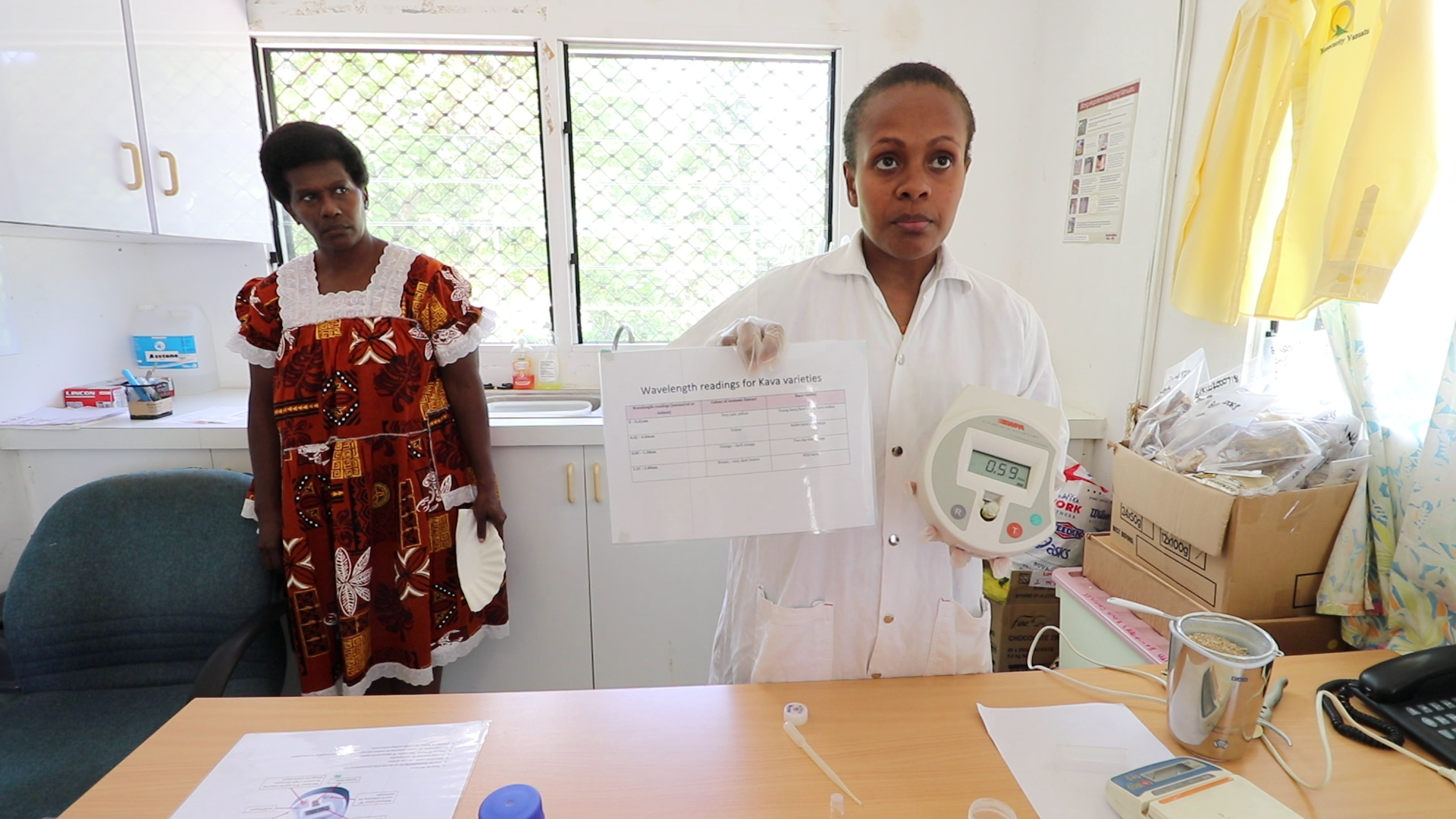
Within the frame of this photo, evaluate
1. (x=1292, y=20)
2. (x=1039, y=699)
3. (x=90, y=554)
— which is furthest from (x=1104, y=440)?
(x=90, y=554)

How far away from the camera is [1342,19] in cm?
123

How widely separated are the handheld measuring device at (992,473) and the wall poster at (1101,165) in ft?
4.49

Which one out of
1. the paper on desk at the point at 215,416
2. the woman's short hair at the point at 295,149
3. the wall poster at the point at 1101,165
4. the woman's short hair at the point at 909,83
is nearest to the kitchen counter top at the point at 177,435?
the paper on desk at the point at 215,416

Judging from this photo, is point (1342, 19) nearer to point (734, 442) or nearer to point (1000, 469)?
point (1000, 469)

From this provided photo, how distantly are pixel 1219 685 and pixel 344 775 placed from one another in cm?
101

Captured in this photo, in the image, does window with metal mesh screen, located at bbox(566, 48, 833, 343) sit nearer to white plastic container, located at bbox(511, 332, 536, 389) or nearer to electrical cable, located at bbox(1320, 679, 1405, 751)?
white plastic container, located at bbox(511, 332, 536, 389)

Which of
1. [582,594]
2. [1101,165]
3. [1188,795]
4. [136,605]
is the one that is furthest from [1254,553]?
[136,605]

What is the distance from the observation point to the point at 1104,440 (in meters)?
2.07

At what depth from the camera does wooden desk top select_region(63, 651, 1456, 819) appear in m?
0.76

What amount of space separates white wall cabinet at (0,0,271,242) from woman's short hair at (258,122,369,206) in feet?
1.90

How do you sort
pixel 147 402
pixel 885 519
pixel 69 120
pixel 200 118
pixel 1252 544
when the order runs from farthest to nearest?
pixel 200 118 < pixel 147 402 < pixel 69 120 < pixel 1252 544 < pixel 885 519

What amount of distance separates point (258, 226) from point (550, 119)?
1067 millimetres

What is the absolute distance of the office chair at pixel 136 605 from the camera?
148 centimetres

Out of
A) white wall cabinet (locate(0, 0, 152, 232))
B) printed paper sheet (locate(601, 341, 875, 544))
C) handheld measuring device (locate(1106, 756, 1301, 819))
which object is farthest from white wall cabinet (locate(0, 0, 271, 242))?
handheld measuring device (locate(1106, 756, 1301, 819))
